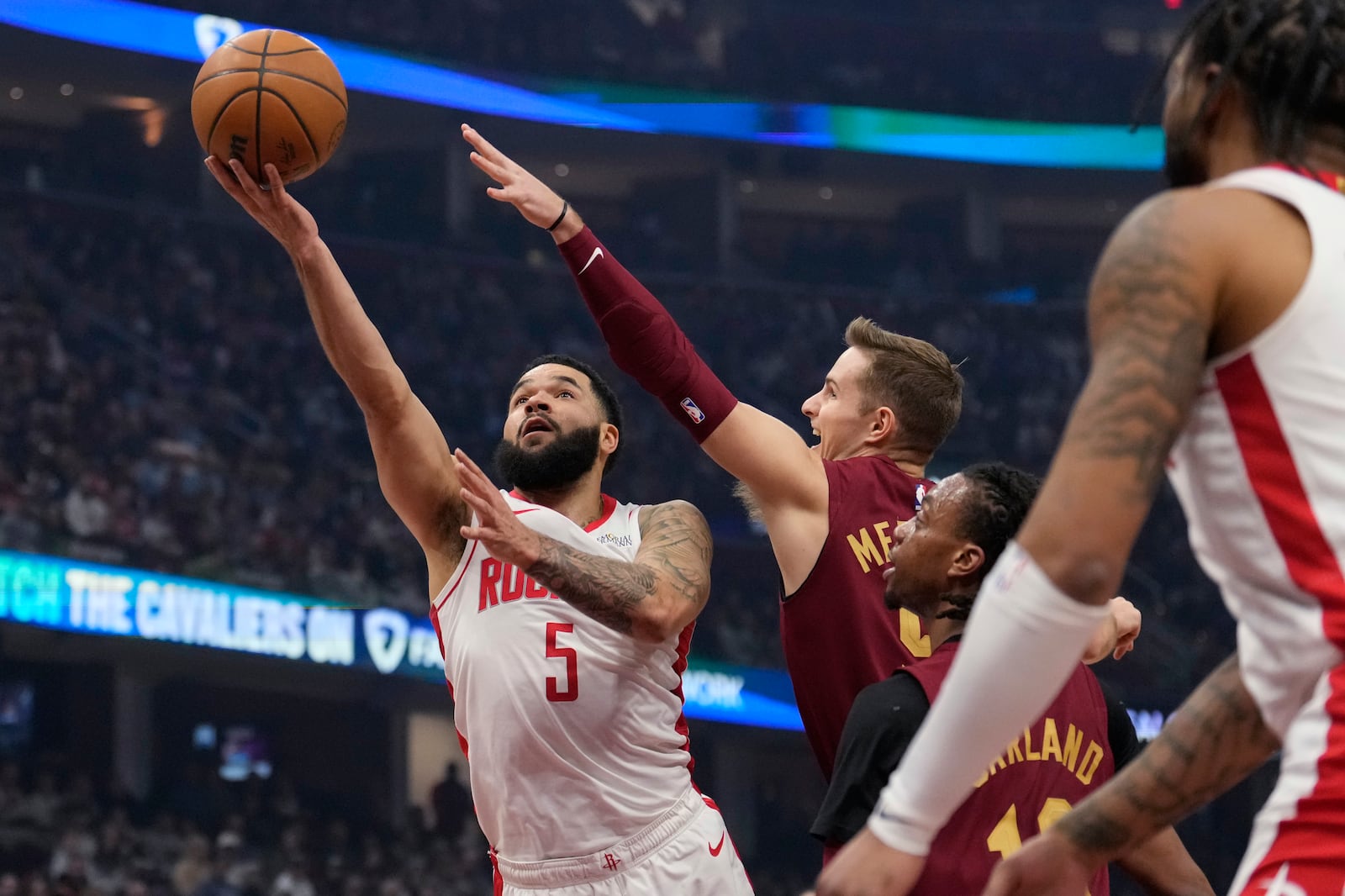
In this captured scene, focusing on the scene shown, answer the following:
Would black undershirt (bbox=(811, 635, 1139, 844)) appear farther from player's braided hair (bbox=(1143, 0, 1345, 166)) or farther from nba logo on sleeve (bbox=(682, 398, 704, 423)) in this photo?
player's braided hair (bbox=(1143, 0, 1345, 166))

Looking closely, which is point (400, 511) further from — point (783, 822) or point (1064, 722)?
point (783, 822)

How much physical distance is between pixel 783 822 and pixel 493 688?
18.3 m

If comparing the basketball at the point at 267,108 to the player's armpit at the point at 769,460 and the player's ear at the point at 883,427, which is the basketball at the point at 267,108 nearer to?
the player's armpit at the point at 769,460

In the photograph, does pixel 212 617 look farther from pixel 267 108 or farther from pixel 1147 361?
pixel 1147 361

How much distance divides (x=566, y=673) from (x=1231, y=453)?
249 cm

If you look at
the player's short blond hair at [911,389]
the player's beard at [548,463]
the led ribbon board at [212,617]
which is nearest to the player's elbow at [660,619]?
the player's beard at [548,463]

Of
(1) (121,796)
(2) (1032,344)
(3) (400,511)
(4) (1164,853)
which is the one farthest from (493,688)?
(2) (1032,344)

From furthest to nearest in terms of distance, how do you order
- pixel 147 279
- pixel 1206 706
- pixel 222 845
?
pixel 147 279, pixel 222 845, pixel 1206 706

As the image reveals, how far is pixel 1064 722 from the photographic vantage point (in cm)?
313

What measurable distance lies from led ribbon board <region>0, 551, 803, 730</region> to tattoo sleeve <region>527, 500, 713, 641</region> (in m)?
12.7

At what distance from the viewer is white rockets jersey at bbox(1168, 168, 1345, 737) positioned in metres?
1.74

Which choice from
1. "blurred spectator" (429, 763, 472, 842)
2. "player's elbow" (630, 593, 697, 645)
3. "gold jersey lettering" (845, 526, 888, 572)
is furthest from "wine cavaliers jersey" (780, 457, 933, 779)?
"blurred spectator" (429, 763, 472, 842)

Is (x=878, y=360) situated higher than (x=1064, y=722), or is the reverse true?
(x=878, y=360)

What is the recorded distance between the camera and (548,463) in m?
4.38
